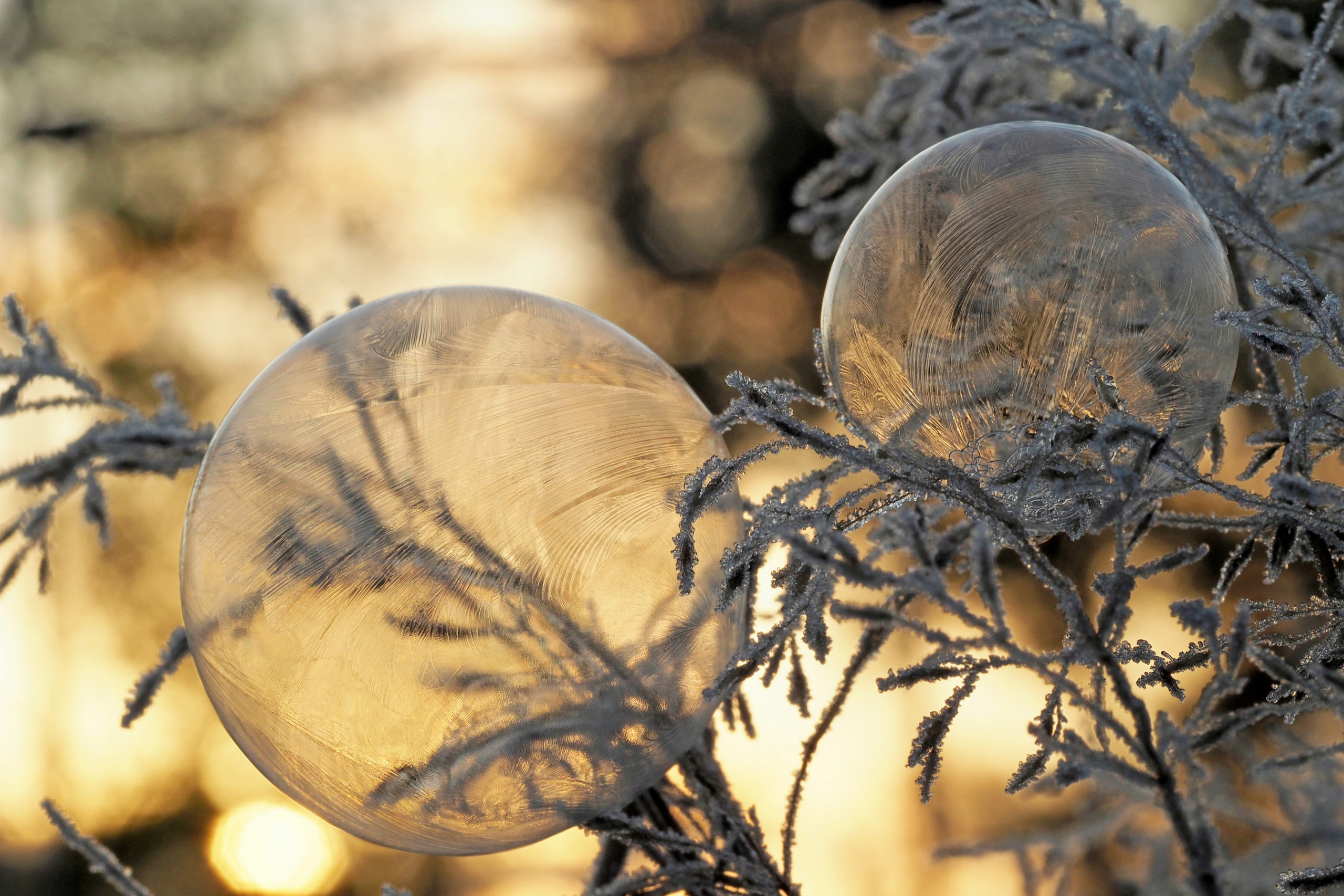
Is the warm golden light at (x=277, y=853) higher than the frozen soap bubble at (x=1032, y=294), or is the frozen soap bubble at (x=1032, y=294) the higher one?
the warm golden light at (x=277, y=853)

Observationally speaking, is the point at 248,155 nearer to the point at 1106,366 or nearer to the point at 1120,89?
the point at 1120,89

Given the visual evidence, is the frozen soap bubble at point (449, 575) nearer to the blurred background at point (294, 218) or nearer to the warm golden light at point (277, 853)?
the blurred background at point (294, 218)

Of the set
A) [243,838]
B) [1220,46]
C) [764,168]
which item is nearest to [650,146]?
[764,168]

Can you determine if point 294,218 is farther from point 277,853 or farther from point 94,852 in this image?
point 94,852

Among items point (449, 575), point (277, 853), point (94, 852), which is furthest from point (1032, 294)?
point (277, 853)

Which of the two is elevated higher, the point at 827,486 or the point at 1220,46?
the point at 1220,46

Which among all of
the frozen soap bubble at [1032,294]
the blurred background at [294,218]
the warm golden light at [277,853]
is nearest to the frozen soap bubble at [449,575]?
the frozen soap bubble at [1032,294]

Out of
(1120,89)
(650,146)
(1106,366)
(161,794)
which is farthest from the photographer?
(650,146)
